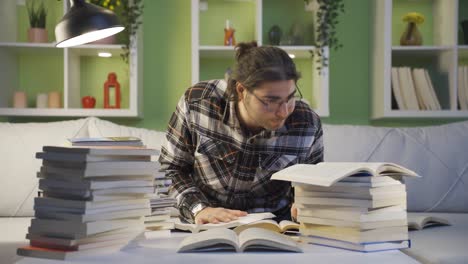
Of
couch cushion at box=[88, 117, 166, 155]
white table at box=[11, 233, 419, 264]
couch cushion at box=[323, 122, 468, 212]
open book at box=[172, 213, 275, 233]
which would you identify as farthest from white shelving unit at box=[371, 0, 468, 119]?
white table at box=[11, 233, 419, 264]

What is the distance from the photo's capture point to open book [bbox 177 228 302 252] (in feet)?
4.10

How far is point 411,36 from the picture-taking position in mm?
3141

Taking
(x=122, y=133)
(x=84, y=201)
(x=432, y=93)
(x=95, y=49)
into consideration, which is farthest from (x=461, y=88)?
(x=84, y=201)

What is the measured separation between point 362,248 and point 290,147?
798mm

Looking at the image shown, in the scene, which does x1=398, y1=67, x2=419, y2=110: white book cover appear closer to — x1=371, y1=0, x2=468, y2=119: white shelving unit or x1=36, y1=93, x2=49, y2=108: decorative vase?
x1=371, y1=0, x2=468, y2=119: white shelving unit

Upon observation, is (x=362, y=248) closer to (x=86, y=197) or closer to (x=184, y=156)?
(x=86, y=197)

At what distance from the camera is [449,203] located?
2.58 m

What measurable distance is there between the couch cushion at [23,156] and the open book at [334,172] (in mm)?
1426

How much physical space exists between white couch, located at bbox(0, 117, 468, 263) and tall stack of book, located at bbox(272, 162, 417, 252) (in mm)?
1159

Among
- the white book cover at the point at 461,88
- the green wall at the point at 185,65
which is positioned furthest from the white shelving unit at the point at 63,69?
the white book cover at the point at 461,88

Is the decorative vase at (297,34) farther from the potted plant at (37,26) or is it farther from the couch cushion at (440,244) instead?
the couch cushion at (440,244)

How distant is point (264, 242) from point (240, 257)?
63 millimetres

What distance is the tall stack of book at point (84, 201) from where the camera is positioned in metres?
1.21

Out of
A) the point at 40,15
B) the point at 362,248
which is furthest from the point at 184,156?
the point at 40,15
